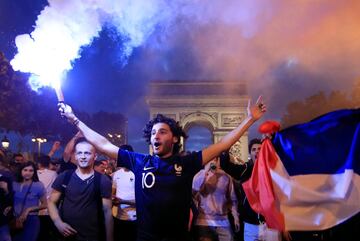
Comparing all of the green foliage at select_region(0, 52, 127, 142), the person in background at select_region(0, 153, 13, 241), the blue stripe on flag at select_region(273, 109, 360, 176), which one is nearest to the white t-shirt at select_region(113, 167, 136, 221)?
the person in background at select_region(0, 153, 13, 241)

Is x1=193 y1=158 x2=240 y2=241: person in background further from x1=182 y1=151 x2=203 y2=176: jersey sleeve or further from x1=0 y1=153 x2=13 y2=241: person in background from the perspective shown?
x1=0 y1=153 x2=13 y2=241: person in background

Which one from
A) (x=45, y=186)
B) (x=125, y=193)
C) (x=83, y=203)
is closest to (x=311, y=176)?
(x=83, y=203)

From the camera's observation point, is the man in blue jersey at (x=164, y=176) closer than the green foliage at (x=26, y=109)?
Yes

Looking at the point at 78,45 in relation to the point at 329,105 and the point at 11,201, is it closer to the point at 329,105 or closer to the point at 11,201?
the point at 11,201

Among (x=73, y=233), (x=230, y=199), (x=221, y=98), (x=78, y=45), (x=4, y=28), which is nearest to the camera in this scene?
(x=73, y=233)

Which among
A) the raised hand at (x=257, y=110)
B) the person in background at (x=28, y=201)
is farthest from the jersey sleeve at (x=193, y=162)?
the person in background at (x=28, y=201)

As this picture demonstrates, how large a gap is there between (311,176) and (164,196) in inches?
58.4

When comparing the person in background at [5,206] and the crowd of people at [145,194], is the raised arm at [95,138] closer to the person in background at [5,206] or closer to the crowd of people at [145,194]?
the crowd of people at [145,194]

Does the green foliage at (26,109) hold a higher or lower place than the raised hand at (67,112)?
higher

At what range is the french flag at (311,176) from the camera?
3.79 m

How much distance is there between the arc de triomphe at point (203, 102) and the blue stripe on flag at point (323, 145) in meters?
28.1

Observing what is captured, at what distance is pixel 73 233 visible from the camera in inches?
167

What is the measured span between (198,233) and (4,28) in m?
16.2

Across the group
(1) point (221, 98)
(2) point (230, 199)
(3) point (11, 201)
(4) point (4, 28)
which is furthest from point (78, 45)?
(1) point (221, 98)
